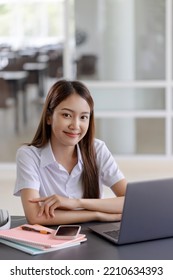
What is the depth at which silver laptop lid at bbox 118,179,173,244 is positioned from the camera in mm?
1841

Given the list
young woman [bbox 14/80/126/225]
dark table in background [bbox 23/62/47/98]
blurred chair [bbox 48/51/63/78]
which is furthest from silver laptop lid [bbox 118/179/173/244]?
dark table in background [bbox 23/62/47/98]

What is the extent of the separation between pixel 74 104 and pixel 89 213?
41 cm

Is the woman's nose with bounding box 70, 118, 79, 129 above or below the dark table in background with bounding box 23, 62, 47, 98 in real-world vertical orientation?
above

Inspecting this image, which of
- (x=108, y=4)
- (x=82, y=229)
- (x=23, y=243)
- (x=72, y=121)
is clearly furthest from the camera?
(x=108, y=4)

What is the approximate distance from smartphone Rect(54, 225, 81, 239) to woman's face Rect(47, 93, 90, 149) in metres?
0.45

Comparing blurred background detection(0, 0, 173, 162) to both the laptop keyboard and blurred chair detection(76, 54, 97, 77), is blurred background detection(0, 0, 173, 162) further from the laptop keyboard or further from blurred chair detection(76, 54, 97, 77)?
the laptop keyboard

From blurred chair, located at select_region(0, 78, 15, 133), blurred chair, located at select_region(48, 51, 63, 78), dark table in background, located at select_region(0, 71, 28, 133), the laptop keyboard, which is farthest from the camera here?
blurred chair, located at select_region(48, 51, 63, 78)

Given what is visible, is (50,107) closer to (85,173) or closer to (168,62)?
(85,173)

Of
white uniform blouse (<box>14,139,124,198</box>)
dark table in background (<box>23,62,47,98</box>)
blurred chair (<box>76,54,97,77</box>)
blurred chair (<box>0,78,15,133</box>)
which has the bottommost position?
blurred chair (<box>0,78,15,133</box>)

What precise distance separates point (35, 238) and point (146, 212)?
0.34m

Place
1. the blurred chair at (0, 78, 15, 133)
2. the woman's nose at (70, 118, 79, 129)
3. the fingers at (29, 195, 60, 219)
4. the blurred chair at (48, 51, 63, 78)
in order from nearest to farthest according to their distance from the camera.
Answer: the fingers at (29, 195, 60, 219), the woman's nose at (70, 118, 79, 129), the blurred chair at (0, 78, 15, 133), the blurred chair at (48, 51, 63, 78)

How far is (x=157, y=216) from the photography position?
1911 mm

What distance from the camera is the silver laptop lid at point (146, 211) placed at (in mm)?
1841

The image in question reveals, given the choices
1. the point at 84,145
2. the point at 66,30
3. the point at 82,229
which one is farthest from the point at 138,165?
the point at 82,229
